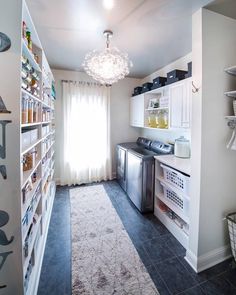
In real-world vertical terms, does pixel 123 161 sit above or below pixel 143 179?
above

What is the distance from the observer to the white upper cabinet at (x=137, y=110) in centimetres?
347

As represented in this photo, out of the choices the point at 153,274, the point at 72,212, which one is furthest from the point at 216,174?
the point at 72,212

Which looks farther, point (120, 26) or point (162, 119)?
point (162, 119)

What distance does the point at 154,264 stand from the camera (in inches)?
66.9

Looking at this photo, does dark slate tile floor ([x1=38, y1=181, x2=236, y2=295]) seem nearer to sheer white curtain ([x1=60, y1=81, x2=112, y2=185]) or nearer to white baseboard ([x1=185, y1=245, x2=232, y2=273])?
white baseboard ([x1=185, y1=245, x2=232, y2=273])

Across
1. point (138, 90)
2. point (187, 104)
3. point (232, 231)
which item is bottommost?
point (232, 231)

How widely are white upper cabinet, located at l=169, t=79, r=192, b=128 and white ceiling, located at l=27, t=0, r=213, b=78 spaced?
591 mm

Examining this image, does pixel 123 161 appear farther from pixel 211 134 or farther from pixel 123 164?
pixel 211 134

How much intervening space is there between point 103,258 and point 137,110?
2834 mm

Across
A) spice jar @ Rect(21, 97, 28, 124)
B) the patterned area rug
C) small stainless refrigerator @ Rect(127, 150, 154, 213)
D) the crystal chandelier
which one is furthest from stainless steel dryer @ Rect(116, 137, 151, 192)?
spice jar @ Rect(21, 97, 28, 124)

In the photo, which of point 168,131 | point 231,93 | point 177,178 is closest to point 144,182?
point 177,178

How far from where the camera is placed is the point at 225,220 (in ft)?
5.75

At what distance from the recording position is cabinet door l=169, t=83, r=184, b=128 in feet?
7.62

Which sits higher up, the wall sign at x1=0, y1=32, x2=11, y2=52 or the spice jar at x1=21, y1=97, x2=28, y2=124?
the wall sign at x1=0, y1=32, x2=11, y2=52
